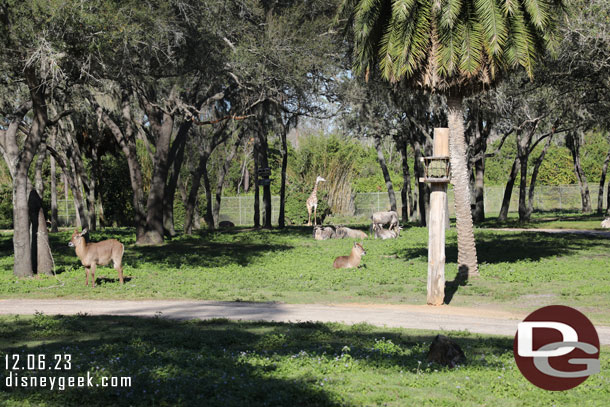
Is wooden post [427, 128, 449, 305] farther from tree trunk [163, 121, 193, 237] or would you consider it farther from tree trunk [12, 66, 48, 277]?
tree trunk [163, 121, 193, 237]

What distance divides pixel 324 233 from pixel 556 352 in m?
24.0

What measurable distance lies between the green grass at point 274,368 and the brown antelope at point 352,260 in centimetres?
931

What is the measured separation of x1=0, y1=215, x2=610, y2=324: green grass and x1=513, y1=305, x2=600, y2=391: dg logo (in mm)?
2966

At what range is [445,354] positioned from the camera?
29.7 ft

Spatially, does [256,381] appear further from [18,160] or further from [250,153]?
[250,153]

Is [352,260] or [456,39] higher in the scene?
[456,39]

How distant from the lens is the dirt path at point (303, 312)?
13.0 m

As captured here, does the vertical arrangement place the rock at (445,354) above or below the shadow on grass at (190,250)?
below

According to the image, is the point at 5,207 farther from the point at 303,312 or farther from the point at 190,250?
the point at 303,312

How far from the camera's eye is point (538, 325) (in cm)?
1077

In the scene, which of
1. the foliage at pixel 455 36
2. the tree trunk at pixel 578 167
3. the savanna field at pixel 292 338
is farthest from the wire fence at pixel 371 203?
the foliage at pixel 455 36

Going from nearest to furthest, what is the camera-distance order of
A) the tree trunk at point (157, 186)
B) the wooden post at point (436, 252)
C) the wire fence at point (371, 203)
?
1. the wooden post at point (436, 252)
2. the tree trunk at point (157, 186)
3. the wire fence at point (371, 203)

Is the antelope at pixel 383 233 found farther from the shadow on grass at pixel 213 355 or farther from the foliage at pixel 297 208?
the shadow on grass at pixel 213 355

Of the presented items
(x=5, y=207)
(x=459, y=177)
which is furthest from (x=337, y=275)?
(x=5, y=207)
